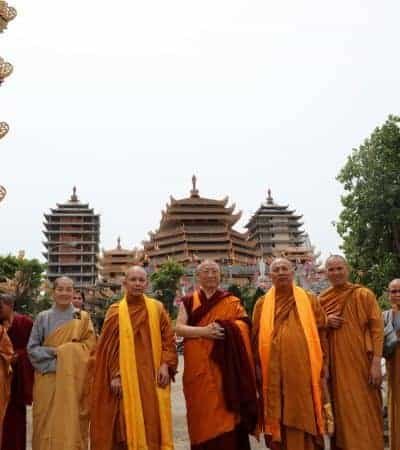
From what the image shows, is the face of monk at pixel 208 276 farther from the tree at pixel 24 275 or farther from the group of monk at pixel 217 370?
the tree at pixel 24 275

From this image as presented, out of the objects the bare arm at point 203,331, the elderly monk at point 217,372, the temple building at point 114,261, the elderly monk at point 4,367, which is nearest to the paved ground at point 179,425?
the elderly monk at point 4,367

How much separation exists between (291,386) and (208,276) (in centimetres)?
123

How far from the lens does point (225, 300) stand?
4.96 meters

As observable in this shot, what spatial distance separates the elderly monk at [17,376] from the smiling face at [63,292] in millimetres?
591

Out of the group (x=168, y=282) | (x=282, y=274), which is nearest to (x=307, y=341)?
(x=282, y=274)

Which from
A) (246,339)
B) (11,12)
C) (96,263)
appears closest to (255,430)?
(246,339)

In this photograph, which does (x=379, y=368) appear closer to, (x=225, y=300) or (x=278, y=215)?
(x=225, y=300)

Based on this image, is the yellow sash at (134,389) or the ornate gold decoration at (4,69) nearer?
the yellow sash at (134,389)

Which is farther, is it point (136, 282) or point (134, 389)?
point (136, 282)

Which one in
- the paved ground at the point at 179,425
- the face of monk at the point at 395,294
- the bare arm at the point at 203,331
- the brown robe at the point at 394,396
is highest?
the face of monk at the point at 395,294

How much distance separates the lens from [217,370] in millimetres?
4754

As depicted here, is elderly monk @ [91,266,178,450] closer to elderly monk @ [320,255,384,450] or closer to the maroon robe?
the maroon robe

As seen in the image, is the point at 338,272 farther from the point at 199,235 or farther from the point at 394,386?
the point at 199,235

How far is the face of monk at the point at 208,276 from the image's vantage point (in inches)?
195
